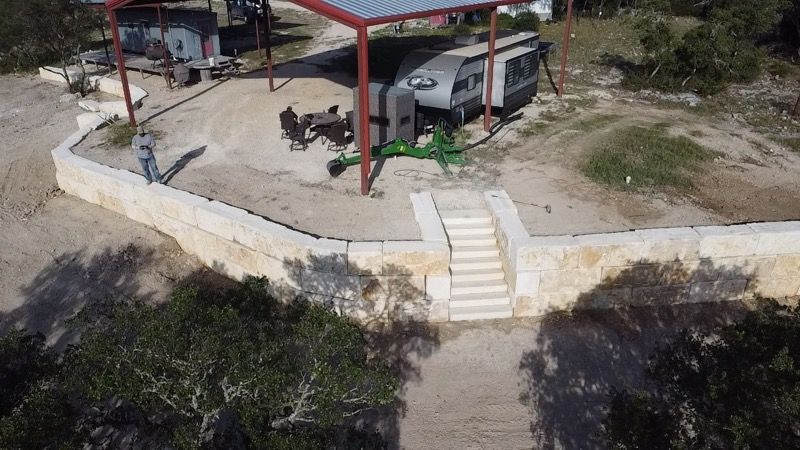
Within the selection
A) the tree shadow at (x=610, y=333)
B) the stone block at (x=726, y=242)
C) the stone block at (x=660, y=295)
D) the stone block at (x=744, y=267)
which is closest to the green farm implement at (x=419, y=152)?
the tree shadow at (x=610, y=333)

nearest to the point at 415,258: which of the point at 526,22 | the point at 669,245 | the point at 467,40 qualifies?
the point at 669,245

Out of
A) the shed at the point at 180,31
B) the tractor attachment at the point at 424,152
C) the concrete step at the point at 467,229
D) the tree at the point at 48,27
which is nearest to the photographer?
the concrete step at the point at 467,229

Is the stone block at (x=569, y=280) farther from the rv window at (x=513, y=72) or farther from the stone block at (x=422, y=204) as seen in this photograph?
the rv window at (x=513, y=72)

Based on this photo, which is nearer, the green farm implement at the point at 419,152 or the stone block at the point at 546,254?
the stone block at the point at 546,254

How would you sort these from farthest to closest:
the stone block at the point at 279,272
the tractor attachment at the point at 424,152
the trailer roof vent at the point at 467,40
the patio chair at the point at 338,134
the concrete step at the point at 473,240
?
the trailer roof vent at the point at 467,40 → the patio chair at the point at 338,134 → the tractor attachment at the point at 424,152 → the concrete step at the point at 473,240 → the stone block at the point at 279,272

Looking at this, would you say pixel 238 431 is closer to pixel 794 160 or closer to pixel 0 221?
pixel 0 221
